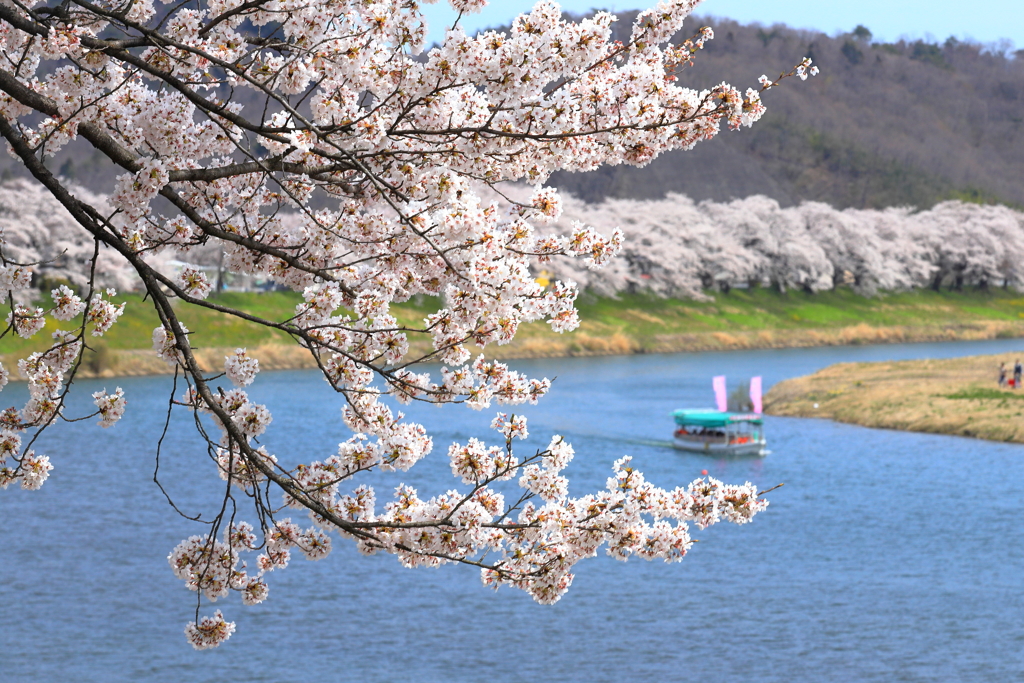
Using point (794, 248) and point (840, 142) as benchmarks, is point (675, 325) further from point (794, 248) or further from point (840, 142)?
point (840, 142)

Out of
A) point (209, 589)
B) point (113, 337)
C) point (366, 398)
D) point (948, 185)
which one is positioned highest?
point (948, 185)

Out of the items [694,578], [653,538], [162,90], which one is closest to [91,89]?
[162,90]

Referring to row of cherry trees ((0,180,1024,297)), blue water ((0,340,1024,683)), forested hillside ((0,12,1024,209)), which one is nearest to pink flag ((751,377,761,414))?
blue water ((0,340,1024,683))

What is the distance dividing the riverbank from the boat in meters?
5.66

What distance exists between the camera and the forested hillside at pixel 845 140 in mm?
140125

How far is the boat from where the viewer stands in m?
37.5

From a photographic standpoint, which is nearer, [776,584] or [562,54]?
[562,54]

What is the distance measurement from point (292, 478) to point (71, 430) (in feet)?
124

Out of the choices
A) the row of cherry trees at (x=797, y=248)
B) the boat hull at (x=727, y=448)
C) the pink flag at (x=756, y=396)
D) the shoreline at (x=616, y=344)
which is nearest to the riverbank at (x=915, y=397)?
the pink flag at (x=756, y=396)

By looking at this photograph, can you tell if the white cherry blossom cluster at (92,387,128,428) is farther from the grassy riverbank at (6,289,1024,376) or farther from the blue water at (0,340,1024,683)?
the grassy riverbank at (6,289,1024,376)

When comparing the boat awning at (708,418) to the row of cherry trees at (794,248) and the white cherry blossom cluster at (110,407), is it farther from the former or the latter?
the row of cherry trees at (794,248)

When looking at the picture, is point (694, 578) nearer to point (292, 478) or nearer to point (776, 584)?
point (776, 584)

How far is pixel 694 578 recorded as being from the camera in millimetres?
23422

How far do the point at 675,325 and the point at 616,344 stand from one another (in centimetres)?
837
